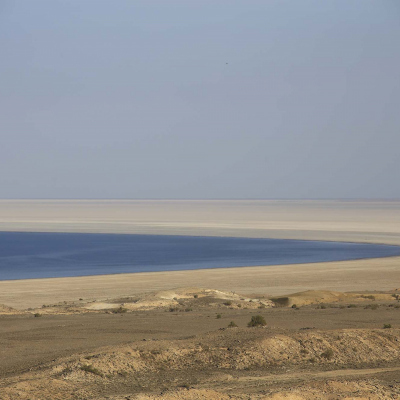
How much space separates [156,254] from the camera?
254 feet

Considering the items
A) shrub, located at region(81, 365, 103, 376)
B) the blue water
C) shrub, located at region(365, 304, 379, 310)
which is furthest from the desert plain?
the blue water

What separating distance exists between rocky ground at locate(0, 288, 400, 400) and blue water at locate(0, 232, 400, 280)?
105ft

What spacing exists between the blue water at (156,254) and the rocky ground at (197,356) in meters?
31.9

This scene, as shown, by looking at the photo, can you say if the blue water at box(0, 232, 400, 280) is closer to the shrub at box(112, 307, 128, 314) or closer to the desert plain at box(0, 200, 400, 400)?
the desert plain at box(0, 200, 400, 400)

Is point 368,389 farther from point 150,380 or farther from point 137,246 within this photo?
point 137,246

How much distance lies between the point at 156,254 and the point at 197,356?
59546 millimetres

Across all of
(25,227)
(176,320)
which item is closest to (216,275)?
(176,320)

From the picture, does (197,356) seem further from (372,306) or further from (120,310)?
(372,306)

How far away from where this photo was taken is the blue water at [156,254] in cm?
6222

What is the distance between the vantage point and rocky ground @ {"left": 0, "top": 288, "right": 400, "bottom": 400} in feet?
46.6

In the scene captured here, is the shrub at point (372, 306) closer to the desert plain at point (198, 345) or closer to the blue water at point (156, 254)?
the desert plain at point (198, 345)

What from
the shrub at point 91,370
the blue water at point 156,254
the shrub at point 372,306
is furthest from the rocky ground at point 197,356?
the blue water at point 156,254

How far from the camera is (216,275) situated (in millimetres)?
53281

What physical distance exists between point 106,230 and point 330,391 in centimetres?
12198
